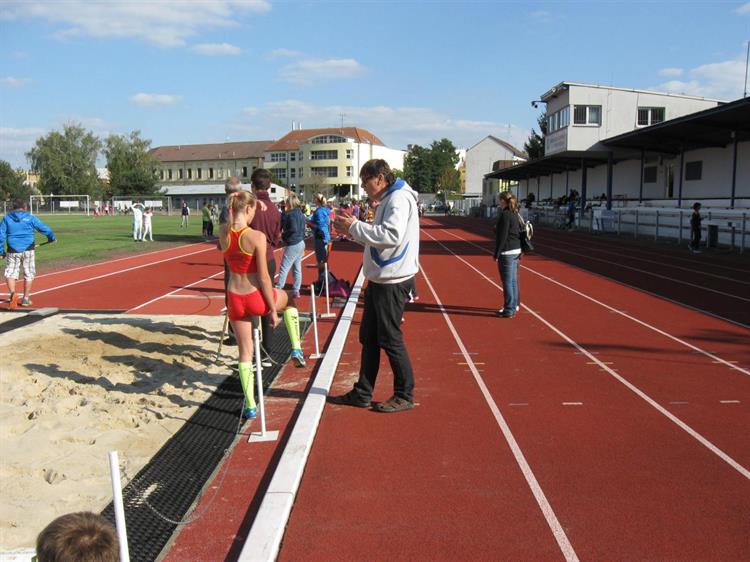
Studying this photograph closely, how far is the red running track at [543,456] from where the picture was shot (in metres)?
3.55

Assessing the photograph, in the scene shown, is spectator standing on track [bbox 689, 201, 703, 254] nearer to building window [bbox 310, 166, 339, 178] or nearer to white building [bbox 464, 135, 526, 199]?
white building [bbox 464, 135, 526, 199]

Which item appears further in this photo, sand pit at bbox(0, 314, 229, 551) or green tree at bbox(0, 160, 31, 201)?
green tree at bbox(0, 160, 31, 201)

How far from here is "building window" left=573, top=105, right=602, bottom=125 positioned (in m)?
37.9

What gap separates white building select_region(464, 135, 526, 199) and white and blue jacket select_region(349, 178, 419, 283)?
96.0m

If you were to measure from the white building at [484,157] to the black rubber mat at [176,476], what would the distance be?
316 ft

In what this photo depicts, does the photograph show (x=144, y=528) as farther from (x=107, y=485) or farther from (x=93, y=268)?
(x=93, y=268)

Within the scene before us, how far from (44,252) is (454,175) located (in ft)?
381

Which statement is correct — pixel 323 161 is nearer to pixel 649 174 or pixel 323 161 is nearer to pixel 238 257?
pixel 649 174

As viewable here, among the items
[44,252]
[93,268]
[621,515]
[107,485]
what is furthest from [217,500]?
[44,252]

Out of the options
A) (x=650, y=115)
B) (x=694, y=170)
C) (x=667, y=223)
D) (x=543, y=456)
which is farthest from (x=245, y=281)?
(x=650, y=115)

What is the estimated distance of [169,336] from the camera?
862 cm

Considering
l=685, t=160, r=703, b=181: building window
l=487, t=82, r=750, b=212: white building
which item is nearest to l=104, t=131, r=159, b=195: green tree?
l=487, t=82, r=750, b=212: white building

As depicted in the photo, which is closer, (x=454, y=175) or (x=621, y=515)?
(x=621, y=515)

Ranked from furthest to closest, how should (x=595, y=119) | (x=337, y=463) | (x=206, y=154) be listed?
1. (x=206, y=154)
2. (x=595, y=119)
3. (x=337, y=463)
